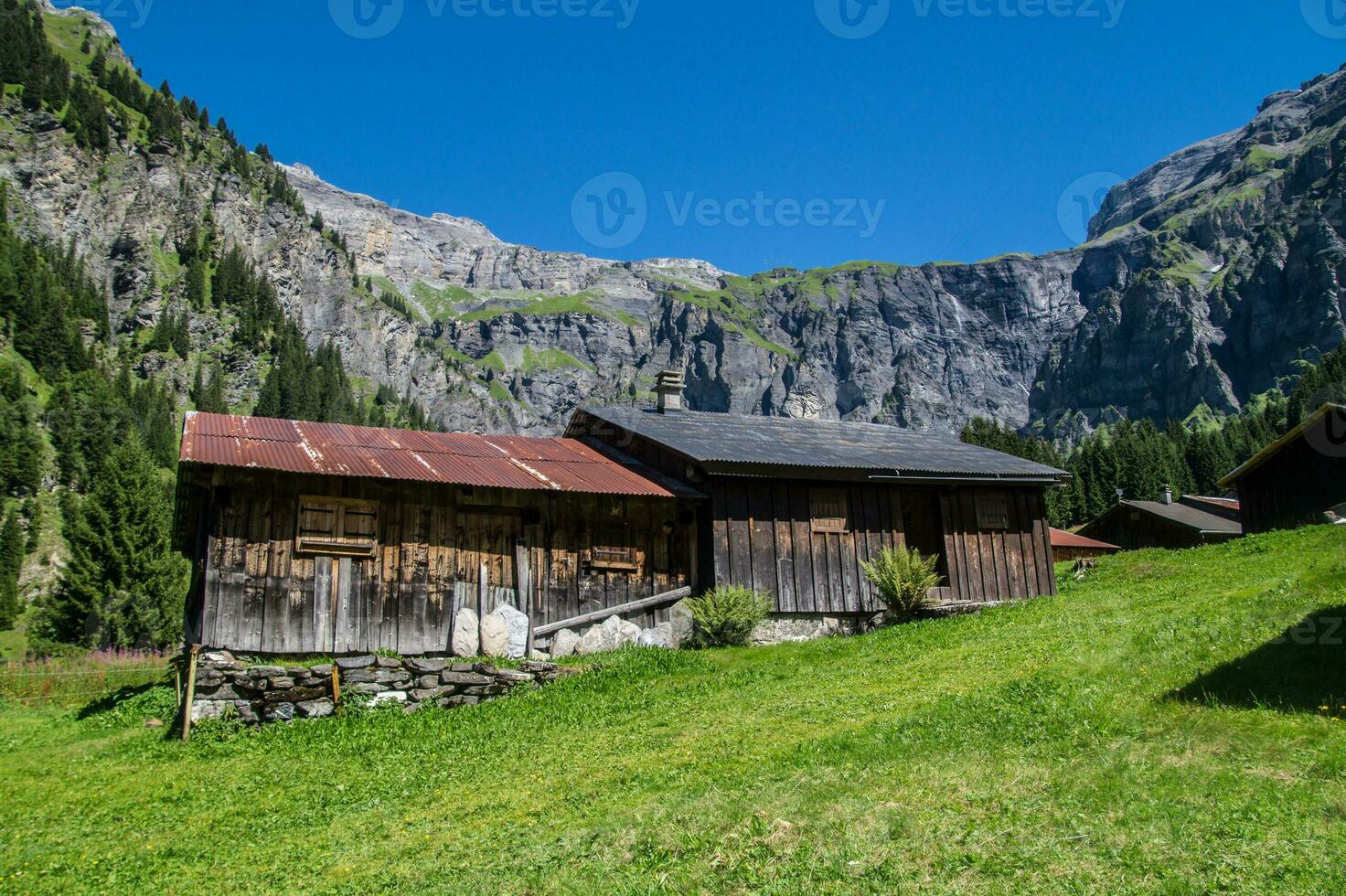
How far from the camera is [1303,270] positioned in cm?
19338

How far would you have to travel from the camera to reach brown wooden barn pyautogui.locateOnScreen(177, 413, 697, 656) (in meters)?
17.3

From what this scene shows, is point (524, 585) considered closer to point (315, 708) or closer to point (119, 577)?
point (315, 708)

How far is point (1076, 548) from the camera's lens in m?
59.7

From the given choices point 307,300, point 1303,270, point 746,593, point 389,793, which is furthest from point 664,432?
point 1303,270

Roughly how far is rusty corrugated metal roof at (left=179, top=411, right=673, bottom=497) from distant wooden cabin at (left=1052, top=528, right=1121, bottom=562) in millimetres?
44320

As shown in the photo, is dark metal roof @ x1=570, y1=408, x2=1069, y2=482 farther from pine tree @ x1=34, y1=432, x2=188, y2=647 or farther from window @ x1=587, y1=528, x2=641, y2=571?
pine tree @ x1=34, y1=432, x2=188, y2=647

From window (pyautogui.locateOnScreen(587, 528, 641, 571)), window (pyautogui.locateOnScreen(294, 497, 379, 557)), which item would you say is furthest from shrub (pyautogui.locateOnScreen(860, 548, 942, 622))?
window (pyautogui.locateOnScreen(294, 497, 379, 557))

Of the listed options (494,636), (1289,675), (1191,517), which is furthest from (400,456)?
(1191,517)

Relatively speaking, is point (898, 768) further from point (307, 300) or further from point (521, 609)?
point (307, 300)

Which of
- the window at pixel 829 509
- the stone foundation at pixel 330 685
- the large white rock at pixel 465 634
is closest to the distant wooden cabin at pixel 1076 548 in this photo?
the window at pixel 829 509

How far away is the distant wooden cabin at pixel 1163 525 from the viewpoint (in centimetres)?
5438

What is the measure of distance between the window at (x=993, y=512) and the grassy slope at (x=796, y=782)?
8212 millimetres

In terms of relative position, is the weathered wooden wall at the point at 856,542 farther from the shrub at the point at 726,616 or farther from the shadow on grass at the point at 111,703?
the shadow on grass at the point at 111,703

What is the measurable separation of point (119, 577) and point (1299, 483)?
51983mm
